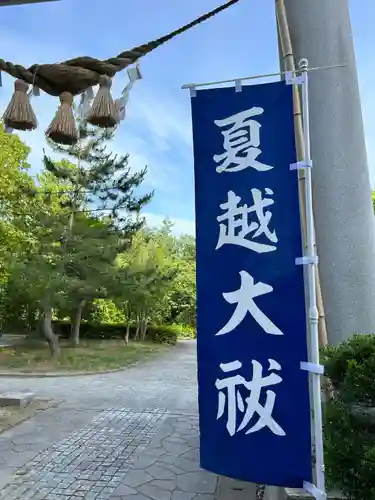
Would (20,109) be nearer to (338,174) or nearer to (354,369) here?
(338,174)

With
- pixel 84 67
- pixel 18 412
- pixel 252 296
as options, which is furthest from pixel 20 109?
pixel 18 412

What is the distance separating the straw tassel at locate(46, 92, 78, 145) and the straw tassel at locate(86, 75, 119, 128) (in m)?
0.12

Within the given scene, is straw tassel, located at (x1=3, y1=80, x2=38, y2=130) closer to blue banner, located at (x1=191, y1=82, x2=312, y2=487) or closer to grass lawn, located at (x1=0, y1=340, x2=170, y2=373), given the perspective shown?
blue banner, located at (x1=191, y1=82, x2=312, y2=487)

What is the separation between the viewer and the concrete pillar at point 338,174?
284 centimetres

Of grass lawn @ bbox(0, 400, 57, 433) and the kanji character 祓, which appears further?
grass lawn @ bbox(0, 400, 57, 433)

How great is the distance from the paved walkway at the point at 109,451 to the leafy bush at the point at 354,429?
1.99 meters

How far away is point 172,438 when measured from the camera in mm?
5090

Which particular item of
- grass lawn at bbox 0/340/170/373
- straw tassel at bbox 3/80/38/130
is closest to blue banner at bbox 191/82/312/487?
straw tassel at bbox 3/80/38/130

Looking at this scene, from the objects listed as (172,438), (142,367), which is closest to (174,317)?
(142,367)

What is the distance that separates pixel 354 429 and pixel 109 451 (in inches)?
134

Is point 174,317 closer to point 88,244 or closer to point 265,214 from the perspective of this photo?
point 88,244

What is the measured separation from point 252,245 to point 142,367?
37.1ft

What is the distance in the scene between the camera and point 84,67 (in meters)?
2.67

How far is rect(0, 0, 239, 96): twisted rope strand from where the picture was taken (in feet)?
8.61
